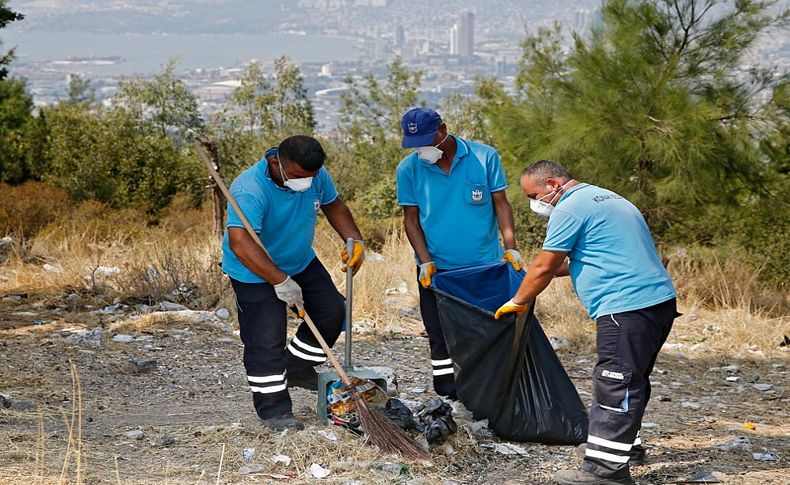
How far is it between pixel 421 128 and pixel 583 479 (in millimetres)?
1759

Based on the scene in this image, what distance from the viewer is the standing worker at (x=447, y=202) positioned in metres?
4.70

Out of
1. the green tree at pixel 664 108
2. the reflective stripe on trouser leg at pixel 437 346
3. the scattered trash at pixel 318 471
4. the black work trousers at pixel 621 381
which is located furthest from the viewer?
the green tree at pixel 664 108

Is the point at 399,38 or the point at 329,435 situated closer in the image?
the point at 329,435

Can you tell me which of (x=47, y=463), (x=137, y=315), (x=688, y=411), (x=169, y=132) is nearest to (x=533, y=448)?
(x=688, y=411)

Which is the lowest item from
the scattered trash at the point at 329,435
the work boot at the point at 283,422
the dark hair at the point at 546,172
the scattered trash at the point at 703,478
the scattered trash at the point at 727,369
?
the scattered trash at the point at 727,369

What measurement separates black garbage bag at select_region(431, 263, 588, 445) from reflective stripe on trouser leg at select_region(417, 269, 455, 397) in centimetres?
33

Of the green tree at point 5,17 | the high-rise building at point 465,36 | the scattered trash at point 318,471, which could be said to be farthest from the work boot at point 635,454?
the high-rise building at point 465,36

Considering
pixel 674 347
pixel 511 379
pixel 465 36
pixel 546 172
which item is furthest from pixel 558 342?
pixel 465 36

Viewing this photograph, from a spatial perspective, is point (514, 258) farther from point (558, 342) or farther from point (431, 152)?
point (558, 342)

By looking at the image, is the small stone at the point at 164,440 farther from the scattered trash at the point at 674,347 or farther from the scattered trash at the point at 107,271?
the scattered trash at the point at 674,347

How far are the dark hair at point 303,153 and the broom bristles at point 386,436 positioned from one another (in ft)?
A: 3.40

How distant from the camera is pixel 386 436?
162 inches

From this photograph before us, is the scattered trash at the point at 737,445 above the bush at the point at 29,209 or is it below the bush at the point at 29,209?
above

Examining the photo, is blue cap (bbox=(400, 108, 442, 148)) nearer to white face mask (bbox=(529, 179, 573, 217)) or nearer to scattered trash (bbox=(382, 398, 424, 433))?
white face mask (bbox=(529, 179, 573, 217))
